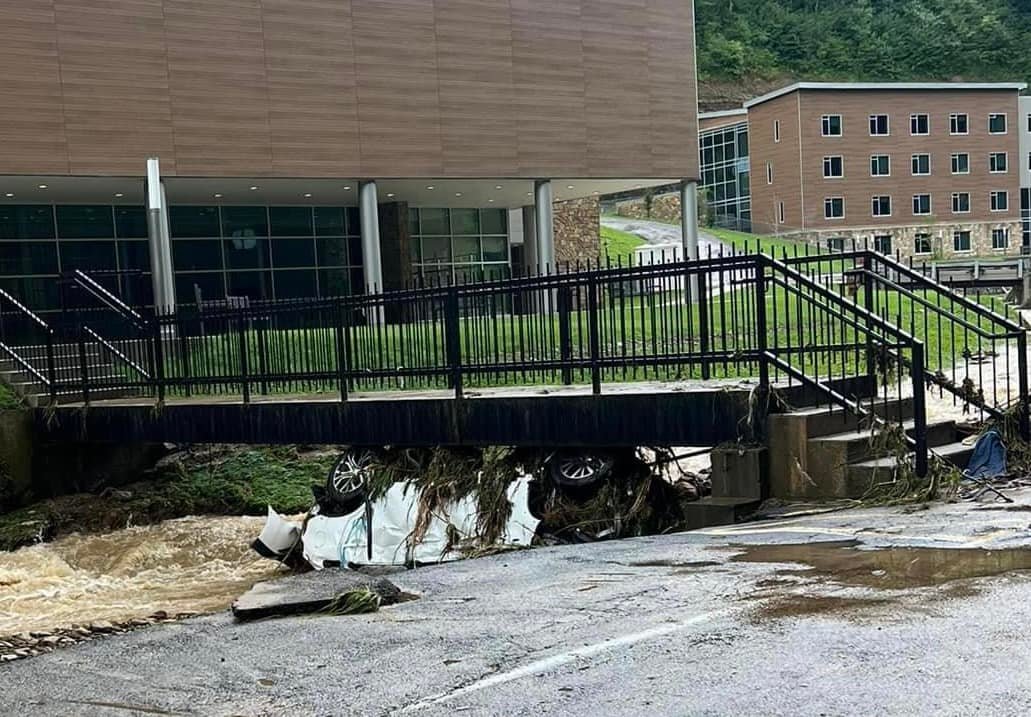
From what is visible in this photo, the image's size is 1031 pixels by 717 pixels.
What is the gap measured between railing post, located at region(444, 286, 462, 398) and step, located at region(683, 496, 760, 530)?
2915 mm

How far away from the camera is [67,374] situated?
1622 centimetres

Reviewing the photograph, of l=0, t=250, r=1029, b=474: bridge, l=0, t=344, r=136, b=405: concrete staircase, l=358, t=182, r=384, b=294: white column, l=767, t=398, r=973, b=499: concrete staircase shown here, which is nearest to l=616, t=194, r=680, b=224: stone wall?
→ l=358, t=182, r=384, b=294: white column

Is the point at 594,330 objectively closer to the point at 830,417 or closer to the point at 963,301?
the point at 830,417

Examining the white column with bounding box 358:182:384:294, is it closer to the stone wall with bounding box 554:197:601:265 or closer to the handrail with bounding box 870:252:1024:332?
the stone wall with bounding box 554:197:601:265

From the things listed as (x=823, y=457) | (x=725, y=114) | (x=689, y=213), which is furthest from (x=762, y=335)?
(x=725, y=114)

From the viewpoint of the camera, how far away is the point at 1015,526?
25.6ft

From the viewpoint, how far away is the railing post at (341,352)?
12523 millimetres

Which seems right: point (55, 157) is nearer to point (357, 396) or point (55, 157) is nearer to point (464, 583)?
point (357, 396)

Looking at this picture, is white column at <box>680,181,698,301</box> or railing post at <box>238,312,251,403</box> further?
white column at <box>680,181,698,301</box>

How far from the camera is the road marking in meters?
5.07

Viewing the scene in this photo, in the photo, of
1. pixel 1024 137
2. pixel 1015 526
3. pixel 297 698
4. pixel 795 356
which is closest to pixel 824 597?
pixel 1015 526

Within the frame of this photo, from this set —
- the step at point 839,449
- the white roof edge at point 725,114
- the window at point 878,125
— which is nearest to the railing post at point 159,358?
the step at point 839,449

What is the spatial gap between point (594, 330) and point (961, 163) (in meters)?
63.8

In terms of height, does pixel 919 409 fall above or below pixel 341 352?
below
